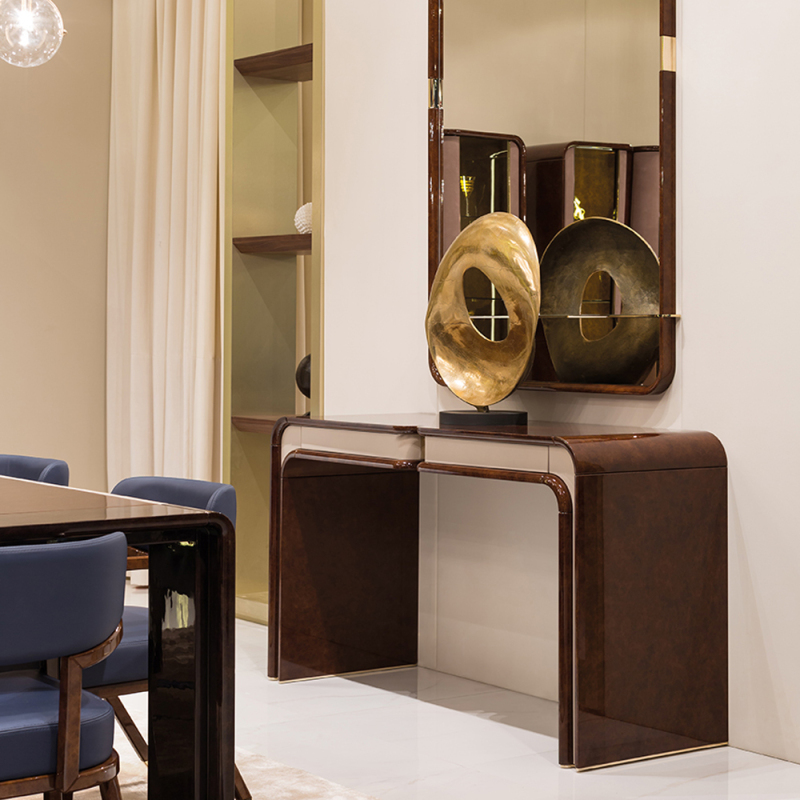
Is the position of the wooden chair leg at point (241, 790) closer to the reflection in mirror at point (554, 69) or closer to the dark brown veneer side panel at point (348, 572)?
the dark brown veneer side panel at point (348, 572)

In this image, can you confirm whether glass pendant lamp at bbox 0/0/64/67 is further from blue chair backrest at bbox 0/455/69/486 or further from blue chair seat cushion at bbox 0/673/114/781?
blue chair seat cushion at bbox 0/673/114/781

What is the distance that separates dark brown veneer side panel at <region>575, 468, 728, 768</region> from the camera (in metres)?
2.75

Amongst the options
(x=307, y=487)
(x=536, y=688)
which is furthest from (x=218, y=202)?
(x=536, y=688)

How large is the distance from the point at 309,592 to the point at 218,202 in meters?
2.02

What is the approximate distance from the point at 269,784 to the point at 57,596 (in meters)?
1.17

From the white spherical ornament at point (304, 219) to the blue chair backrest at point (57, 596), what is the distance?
3.00m

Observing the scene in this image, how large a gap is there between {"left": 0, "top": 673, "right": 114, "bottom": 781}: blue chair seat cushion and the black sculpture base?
5.29 feet

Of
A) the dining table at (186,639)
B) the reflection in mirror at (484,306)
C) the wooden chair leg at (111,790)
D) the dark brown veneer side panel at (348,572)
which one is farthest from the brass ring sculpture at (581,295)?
the wooden chair leg at (111,790)

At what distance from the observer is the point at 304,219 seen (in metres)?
4.60

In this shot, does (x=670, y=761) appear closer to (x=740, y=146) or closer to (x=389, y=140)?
(x=740, y=146)

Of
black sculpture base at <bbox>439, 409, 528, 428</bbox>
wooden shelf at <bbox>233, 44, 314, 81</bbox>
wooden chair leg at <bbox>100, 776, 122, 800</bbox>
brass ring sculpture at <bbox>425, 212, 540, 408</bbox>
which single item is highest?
wooden shelf at <bbox>233, 44, 314, 81</bbox>

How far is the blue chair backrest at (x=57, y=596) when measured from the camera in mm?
1632

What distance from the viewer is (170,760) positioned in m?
2.01

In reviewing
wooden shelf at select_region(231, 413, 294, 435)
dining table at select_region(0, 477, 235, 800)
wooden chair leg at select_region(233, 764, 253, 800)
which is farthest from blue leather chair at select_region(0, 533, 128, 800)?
wooden shelf at select_region(231, 413, 294, 435)
